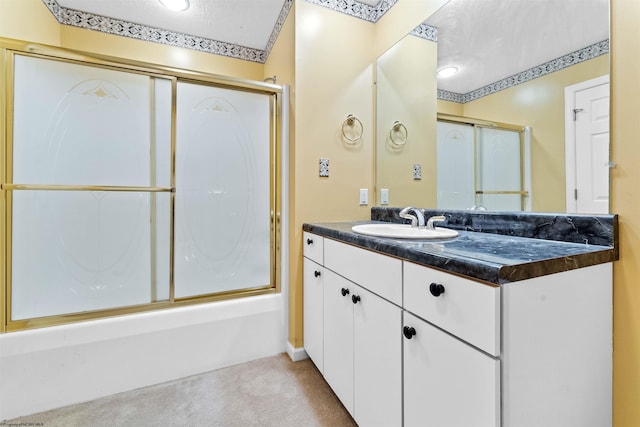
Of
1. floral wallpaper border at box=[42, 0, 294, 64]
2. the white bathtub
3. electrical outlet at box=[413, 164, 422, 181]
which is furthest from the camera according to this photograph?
floral wallpaper border at box=[42, 0, 294, 64]

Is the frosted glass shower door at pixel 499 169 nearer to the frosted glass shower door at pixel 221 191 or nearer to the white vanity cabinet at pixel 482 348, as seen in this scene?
the white vanity cabinet at pixel 482 348

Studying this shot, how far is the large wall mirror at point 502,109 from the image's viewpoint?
941mm

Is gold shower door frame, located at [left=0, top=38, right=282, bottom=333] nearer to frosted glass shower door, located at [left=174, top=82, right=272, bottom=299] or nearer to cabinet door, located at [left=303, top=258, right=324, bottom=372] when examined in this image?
frosted glass shower door, located at [left=174, top=82, right=272, bottom=299]

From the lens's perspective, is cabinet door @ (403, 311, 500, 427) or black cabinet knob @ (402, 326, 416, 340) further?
black cabinet knob @ (402, 326, 416, 340)

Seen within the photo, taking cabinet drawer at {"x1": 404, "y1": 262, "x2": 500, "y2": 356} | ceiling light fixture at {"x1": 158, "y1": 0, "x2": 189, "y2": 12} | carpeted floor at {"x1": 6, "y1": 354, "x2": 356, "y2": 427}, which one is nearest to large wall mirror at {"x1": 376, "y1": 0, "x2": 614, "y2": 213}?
cabinet drawer at {"x1": 404, "y1": 262, "x2": 500, "y2": 356}

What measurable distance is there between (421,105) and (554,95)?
0.76 metres

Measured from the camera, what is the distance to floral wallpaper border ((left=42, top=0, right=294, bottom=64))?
2105mm

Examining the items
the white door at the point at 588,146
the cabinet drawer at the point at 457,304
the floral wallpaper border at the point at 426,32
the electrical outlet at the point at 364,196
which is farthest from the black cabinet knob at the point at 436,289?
the floral wallpaper border at the point at 426,32

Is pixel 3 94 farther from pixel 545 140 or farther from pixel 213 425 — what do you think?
pixel 545 140

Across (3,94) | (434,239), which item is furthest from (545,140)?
(3,94)

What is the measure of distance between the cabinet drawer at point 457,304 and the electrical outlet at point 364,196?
3.69ft

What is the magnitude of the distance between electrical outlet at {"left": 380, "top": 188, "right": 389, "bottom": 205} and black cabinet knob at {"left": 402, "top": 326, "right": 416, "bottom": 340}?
1194 millimetres

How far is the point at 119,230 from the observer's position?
1626 millimetres

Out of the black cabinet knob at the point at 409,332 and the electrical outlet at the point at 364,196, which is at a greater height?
the electrical outlet at the point at 364,196
